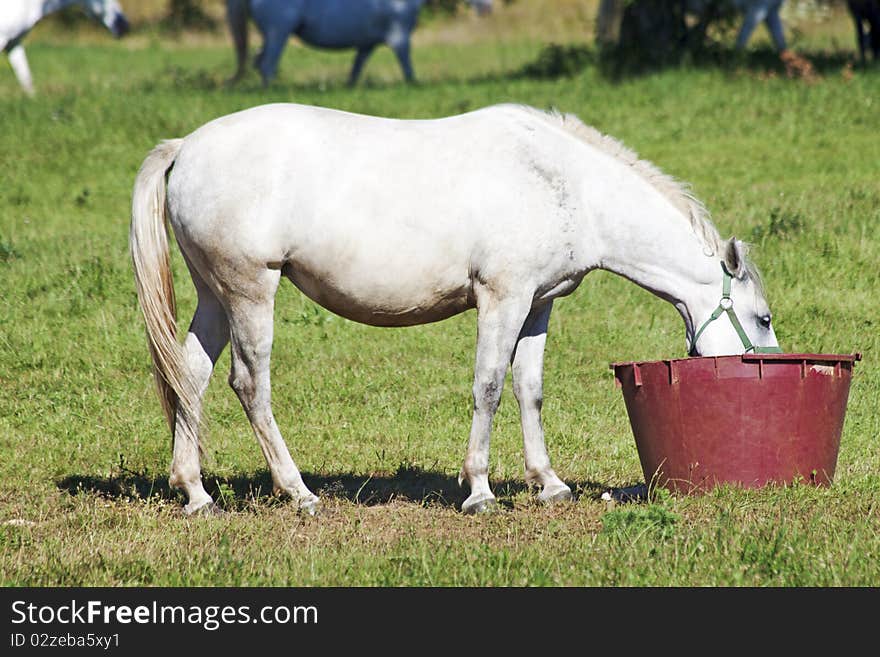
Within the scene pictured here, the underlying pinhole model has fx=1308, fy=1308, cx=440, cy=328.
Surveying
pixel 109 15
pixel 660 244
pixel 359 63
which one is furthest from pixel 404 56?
pixel 660 244

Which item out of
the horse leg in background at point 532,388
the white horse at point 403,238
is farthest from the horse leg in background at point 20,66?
the horse leg in background at point 532,388

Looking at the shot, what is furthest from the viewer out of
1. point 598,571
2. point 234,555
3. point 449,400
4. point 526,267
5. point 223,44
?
point 223,44

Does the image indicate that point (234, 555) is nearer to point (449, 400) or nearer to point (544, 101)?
point (449, 400)

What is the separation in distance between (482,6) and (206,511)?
2945cm

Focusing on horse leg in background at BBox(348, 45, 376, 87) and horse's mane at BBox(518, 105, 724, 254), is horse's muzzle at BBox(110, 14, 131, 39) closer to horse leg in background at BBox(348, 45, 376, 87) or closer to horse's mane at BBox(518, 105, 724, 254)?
horse leg in background at BBox(348, 45, 376, 87)

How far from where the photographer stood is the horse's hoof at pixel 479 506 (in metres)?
6.29

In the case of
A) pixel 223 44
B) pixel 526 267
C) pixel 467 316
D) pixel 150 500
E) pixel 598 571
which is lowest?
pixel 223 44

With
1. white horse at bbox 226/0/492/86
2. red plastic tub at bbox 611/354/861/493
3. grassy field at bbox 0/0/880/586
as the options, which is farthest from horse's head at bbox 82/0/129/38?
red plastic tub at bbox 611/354/861/493

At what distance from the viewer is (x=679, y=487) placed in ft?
20.7

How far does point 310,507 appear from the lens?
632 cm

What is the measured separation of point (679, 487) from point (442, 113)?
10432 millimetres

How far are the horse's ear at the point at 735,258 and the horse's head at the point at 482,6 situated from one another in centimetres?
2811
